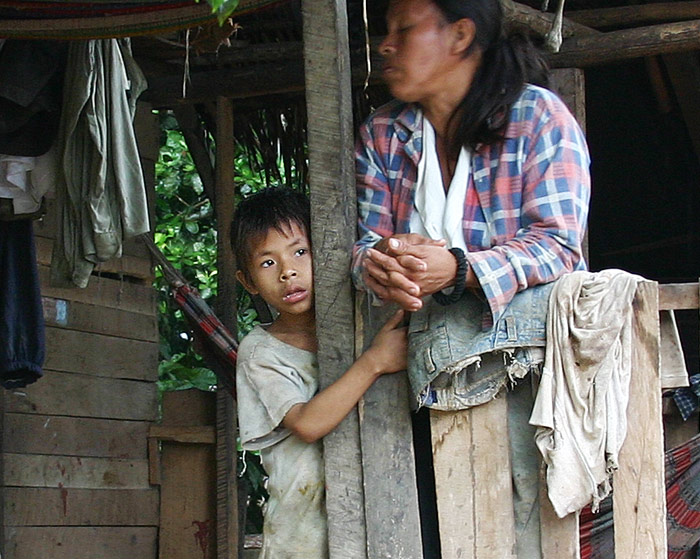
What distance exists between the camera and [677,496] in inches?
162

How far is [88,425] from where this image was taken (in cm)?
541

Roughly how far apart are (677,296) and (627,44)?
2.22 metres

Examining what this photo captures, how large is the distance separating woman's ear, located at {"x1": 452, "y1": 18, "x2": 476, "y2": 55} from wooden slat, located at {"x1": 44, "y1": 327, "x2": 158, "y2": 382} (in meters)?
2.88

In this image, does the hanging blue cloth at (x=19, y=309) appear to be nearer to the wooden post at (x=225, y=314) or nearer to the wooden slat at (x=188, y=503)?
the wooden post at (x=225, y=314)

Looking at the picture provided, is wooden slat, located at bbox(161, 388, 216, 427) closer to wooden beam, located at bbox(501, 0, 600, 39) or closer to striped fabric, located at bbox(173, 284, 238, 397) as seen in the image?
striped fabric, located at bbox(173, 284, 238, 397)

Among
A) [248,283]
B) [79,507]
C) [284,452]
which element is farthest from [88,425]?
[284,452]

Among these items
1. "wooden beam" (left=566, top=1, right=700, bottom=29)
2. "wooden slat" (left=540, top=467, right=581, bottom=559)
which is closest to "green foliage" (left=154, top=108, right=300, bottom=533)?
"wooden beam" (left=566, top=1, right=700, bottom=29)

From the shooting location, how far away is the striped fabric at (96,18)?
338 cm

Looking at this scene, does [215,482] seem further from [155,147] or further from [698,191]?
[698,191]

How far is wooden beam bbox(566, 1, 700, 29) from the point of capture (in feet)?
16.5

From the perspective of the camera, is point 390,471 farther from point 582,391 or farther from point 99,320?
point 99,320

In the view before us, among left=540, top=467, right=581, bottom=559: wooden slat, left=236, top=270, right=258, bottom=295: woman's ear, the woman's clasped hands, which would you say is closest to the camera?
the woman's clasped hands

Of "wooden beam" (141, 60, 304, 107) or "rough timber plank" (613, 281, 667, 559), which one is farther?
"wooden beam" (141, 60, 304, 107)

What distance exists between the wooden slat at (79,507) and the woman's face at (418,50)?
115 inches
